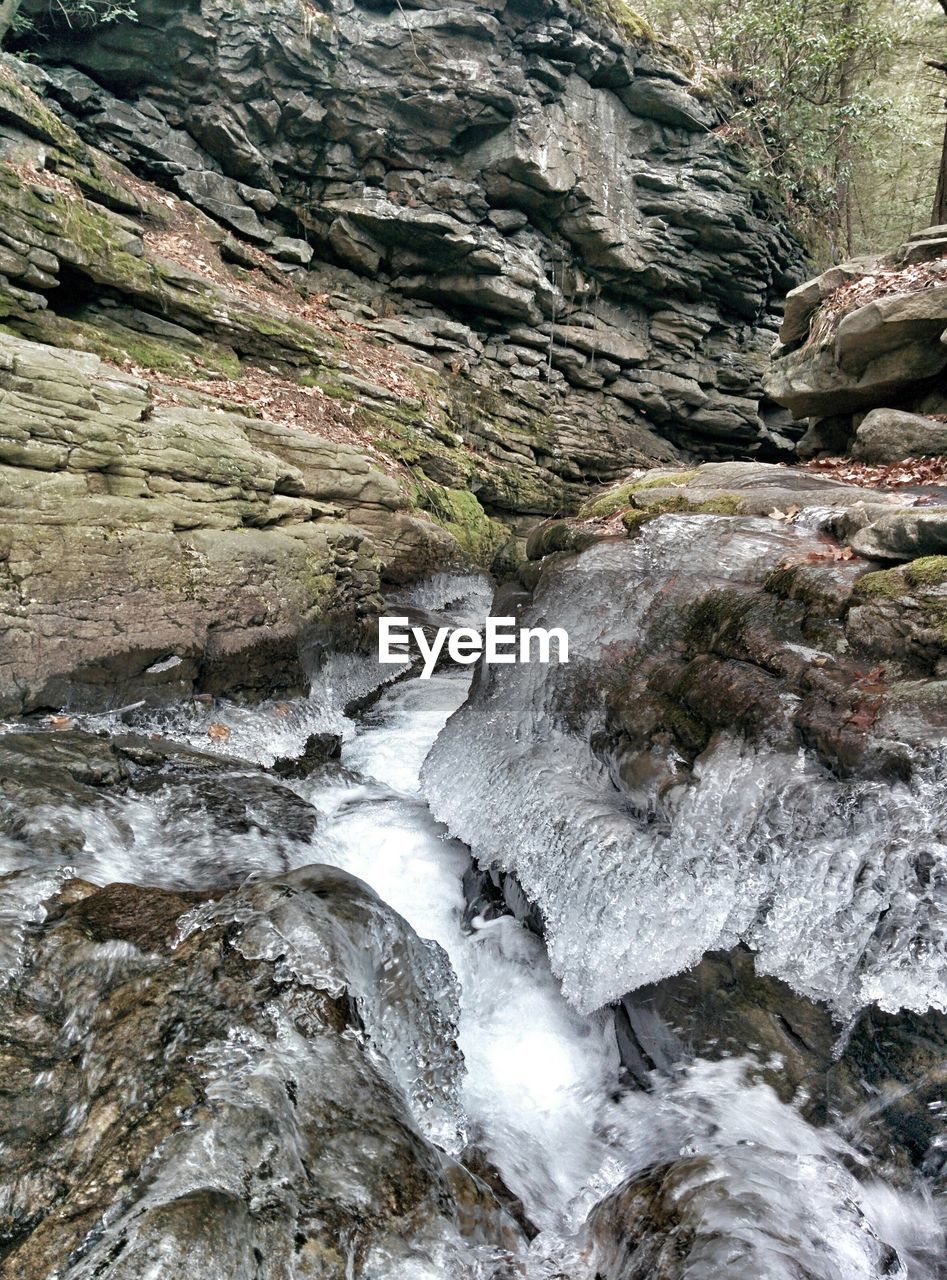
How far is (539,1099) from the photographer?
13.0ft

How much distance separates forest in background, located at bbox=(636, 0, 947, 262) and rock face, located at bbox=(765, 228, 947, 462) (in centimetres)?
889

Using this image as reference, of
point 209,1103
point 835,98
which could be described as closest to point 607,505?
point 209,1103

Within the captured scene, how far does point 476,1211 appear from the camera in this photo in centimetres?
276

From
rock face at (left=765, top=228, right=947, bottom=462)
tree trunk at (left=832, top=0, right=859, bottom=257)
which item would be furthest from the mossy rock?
tree trunk at (left=832, top=0, right=859, bottom=257)

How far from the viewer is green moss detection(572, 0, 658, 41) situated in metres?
16.9

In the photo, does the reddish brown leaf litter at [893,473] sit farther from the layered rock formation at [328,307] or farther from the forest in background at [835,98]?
the forest in background at [835,98]

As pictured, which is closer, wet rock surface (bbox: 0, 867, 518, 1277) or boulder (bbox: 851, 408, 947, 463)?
wet rock surface (bbox: 0, 867, 518, 1277)

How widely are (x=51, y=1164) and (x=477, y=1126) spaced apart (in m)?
2.15

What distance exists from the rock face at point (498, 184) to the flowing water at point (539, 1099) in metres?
11.7

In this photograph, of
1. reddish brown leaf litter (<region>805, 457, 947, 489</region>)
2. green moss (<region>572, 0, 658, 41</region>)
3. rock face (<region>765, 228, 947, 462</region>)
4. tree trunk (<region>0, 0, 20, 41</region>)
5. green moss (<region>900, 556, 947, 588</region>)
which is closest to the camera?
green moss (<region>900, 556, 947, 588</region>)

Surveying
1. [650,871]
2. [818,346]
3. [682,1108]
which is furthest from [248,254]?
[682,1108]

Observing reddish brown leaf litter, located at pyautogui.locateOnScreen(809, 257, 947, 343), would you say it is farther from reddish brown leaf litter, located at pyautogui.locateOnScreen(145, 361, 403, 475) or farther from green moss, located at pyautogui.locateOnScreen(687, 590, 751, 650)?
reddish brown leaf litter, located at pyautogui.locateOnScreen(145, 361, 403, 475)

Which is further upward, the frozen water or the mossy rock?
the mossy rock

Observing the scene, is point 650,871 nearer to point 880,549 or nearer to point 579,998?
point 579,998
